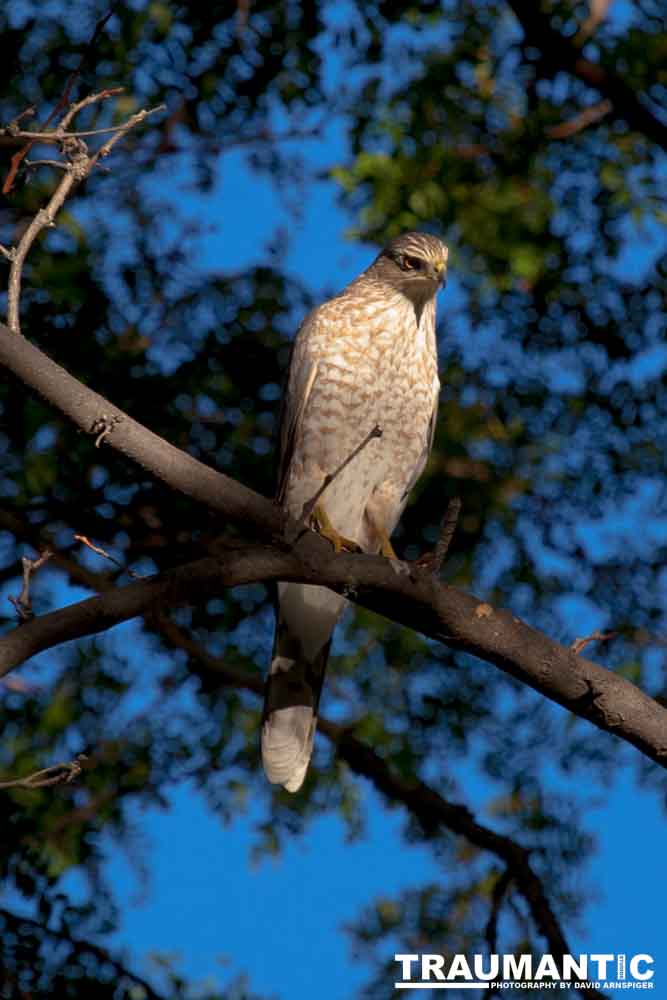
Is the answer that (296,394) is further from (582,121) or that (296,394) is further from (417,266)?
(582,121)

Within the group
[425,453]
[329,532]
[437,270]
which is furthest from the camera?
[425,453]

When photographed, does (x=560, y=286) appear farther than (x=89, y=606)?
Yes

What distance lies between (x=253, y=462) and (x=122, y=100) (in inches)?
58.6

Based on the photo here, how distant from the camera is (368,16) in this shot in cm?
590

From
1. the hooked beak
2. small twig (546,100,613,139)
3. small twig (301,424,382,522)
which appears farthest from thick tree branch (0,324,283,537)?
small twig (546,100,613,139)

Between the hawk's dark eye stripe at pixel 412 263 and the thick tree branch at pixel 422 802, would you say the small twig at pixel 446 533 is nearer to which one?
the thick tree branch at pixel 422 802

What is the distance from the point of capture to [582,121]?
6027 millimetres

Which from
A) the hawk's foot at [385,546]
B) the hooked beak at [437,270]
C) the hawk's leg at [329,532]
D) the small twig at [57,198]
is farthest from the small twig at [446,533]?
the hooked beak at [437,270]

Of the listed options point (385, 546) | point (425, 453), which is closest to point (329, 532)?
point (385, 546)

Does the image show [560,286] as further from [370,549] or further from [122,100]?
[122,100]

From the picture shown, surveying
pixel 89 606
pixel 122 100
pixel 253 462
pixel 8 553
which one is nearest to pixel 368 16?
pixel 122 100

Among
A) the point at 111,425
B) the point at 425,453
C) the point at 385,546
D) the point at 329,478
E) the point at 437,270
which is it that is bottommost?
the point at 329,478

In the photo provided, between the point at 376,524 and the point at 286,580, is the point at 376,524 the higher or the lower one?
the higher one

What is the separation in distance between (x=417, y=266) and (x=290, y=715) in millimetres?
1641
